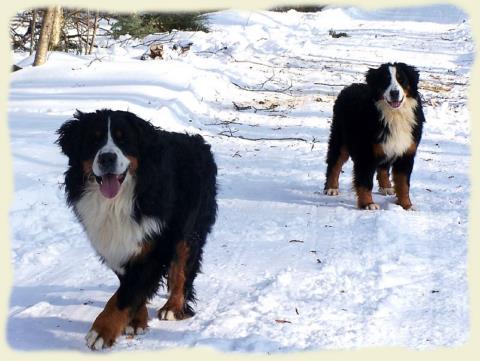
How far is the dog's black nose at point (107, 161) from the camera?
3.95 metres

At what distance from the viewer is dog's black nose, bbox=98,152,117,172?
3953 millimetres

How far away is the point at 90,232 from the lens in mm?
4270

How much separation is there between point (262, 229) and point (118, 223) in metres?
2.80

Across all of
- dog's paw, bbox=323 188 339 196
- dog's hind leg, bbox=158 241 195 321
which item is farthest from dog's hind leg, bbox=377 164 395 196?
dog's hind leg, bbox=158 241 195 321

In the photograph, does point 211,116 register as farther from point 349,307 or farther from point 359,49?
point 359,49

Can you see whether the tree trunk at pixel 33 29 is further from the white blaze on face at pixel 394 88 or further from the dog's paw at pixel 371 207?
the dog's paw at pixel 371 207

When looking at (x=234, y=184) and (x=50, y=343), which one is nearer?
(x=50, y=343)

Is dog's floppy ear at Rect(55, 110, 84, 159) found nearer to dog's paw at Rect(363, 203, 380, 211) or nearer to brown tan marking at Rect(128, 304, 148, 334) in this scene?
brown tan marking at Rect(128, 304, 148, 334)

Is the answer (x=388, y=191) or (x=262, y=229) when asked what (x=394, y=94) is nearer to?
(x=388, y=191)

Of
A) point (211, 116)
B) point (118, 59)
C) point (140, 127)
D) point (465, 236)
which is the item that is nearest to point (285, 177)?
point (465, 236)

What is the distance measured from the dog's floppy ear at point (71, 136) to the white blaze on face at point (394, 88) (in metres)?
4.17

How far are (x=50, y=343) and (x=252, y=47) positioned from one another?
19.8m

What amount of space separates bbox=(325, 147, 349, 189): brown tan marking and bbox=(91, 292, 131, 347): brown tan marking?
4578 mm

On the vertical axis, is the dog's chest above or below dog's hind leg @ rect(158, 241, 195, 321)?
above
